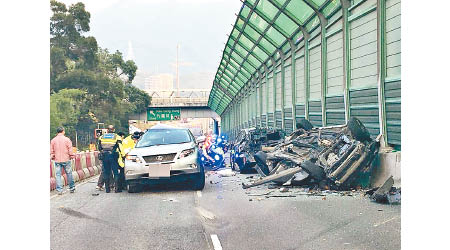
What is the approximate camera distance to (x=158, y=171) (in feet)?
44.0

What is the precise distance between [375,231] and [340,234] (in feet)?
1.63

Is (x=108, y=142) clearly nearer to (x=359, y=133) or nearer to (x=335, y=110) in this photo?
(x=359, y=133)

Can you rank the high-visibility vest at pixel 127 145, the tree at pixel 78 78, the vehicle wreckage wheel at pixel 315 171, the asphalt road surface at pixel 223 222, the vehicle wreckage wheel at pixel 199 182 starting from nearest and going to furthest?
the asphalt road surface at pixel 223 222 → the vehicle wreckage wheel at pixel 315 171 → the vehicle wreckage wheel at pixel 199 182 → the high-visibility vest at pixel 127 145 → the tree at pixel 78 78

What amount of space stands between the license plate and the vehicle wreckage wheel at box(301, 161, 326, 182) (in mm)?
3092

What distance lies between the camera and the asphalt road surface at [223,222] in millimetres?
7367

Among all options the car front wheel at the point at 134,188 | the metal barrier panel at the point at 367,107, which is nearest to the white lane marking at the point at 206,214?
the car front wheel at the point at 134,188

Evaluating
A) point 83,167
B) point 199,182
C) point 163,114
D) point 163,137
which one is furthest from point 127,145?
point 163,114

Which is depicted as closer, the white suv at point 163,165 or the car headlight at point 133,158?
the white suv at point 163,165

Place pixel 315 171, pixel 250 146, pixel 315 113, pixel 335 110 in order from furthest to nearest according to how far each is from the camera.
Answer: pixel 250 146
pixel 315 113
pixel 335 110
pixel 315 171

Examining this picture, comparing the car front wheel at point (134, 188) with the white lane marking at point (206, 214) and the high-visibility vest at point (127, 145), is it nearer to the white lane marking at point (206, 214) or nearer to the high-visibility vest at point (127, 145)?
the high-visibility vest at point (127, 145)

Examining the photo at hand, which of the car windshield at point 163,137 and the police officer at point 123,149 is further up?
the car windshield at point 163,137

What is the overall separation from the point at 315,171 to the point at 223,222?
175 inches

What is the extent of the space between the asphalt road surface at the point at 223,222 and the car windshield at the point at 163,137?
5.81 ft

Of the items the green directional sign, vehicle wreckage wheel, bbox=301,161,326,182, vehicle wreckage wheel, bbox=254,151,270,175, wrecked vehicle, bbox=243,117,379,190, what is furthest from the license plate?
the green directional sign
